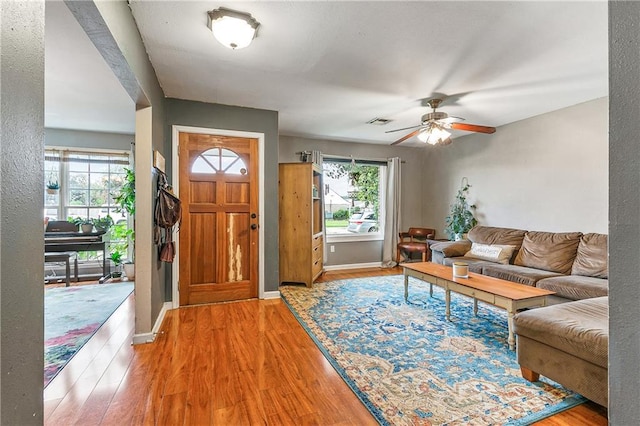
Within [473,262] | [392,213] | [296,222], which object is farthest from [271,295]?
[392,213]

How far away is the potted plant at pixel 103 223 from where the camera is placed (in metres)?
4.94

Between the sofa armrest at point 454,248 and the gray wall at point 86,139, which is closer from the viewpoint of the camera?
the sofa armrest at point 454,248

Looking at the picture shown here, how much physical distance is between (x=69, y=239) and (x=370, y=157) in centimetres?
511

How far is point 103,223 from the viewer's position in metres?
5.02

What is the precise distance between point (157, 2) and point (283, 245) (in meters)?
3.21

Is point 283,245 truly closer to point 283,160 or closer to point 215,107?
point 283,160

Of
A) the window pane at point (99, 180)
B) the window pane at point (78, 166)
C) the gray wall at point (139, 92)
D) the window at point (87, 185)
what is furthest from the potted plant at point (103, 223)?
the gray wall at point (139, 92)

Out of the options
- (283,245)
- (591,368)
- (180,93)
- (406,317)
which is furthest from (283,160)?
(591,368)

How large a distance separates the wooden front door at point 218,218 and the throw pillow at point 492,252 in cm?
310

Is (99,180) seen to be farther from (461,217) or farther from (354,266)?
(461,217)

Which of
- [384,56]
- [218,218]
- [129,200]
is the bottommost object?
[218,218]

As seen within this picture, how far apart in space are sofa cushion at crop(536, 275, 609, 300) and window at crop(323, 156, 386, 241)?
3173 mm

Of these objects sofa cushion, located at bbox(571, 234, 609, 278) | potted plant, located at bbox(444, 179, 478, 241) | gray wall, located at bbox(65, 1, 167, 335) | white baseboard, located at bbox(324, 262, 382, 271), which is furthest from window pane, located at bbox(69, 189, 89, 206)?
sofa cushion, located at bbox(571, 234, 609, 278)

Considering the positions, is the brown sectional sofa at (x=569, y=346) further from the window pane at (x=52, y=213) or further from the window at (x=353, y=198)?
the window pane at (x=52, y=213)
